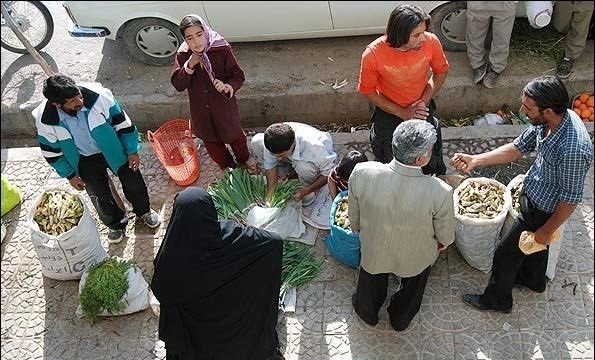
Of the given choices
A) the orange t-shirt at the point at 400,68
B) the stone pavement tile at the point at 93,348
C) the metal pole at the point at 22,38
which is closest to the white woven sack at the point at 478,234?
the orange t-shirt at the point at 400,68

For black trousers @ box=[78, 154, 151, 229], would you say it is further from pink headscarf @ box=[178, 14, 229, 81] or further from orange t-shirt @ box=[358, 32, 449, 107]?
orange t-shirt @ box=[358, 32, 449, 107]

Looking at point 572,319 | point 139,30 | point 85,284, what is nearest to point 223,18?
point 139,30

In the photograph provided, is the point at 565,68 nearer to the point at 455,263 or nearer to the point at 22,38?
the point at 455,263

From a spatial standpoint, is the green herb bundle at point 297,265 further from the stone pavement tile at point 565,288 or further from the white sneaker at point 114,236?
the stone pavement tile at point 565,288

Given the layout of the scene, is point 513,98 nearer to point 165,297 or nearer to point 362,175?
point 362,175

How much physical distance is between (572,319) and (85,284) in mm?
3100

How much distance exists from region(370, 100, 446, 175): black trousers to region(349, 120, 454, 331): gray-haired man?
979mm

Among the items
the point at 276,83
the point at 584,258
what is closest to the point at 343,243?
the point at 584,258

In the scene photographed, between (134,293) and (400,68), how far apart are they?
7.33 feet

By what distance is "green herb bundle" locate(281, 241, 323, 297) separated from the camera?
4.24m

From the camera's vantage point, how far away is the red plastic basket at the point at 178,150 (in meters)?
4.96

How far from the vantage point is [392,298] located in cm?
393

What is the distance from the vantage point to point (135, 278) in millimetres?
4191

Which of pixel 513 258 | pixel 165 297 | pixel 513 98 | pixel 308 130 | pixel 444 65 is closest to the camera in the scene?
pixel 165 297
